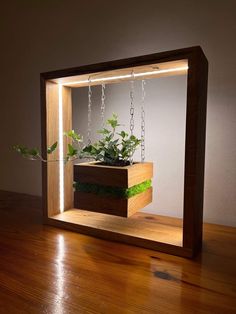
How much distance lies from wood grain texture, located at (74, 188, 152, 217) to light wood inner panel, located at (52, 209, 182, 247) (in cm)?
8

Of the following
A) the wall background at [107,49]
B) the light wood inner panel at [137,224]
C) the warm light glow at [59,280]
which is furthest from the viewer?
the wall background at [107,49]

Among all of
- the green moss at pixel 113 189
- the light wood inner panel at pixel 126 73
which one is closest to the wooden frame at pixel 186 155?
the light wood inner panel at pixel 126 73

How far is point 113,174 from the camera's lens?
77 cm

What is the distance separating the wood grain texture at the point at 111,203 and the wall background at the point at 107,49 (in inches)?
13.2

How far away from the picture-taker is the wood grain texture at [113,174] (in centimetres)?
76

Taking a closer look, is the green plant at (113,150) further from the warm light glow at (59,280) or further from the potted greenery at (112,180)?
the warm light glow at (59,280)

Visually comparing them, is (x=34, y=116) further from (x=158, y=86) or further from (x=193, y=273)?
(x=193, y=273)

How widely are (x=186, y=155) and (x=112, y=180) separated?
9.6 inches

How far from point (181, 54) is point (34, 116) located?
98 cm

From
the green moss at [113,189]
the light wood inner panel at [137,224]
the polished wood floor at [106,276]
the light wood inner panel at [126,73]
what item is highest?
the light wood inner panel at [126,73]

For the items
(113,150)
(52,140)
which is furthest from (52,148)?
(113,150)

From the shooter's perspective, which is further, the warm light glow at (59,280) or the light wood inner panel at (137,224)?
the light wood inner panel at (137,224)

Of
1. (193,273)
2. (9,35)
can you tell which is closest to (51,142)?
(193,273)

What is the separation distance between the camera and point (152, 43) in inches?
41.0
